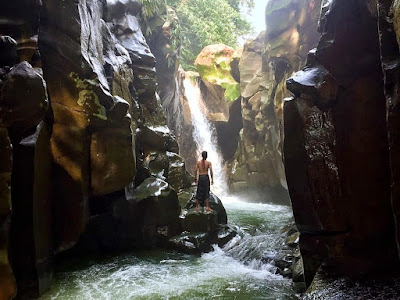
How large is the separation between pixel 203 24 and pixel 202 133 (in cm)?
894

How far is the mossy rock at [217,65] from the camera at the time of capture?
76.0 feet

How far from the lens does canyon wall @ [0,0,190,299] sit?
479 cm

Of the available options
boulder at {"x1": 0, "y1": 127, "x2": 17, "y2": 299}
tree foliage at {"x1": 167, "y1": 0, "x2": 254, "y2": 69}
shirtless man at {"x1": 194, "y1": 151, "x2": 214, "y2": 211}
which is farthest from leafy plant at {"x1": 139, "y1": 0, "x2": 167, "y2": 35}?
boulder at {"x1": 0, "y1": 127, "x2": 17, "y2": 299}

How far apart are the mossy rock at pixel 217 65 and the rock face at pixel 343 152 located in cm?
1723

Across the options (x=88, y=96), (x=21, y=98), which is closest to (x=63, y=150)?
(x=88, y=96)

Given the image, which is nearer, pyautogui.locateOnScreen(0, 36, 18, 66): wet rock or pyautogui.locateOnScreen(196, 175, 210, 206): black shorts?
pyautogui.locateOnScreen(0, 36, 18, 66): wet rock

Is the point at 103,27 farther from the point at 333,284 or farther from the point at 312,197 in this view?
the point at 333,284

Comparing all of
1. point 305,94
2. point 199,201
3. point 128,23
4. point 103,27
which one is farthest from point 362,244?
point 128,23

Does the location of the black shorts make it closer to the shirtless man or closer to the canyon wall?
the shirtless man

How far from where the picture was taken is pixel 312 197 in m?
5.97

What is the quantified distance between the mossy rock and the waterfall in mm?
1402

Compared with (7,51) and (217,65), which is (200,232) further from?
(217,65)

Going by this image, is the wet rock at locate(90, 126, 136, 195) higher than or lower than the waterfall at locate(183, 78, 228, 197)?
lower

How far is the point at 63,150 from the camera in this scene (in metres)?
6.52
